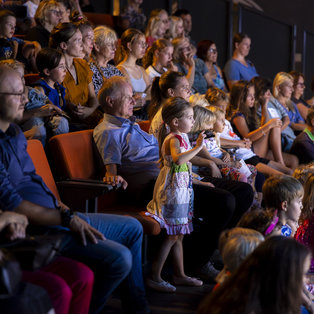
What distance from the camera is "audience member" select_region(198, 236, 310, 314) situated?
5.53 feet

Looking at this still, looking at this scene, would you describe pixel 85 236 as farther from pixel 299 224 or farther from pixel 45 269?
pixel 299 224

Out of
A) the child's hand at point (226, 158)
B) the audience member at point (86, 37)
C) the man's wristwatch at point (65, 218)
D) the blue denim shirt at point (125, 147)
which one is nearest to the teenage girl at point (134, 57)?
the audience member at point (86, 37)

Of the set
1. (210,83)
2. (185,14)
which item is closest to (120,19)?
(185,14)

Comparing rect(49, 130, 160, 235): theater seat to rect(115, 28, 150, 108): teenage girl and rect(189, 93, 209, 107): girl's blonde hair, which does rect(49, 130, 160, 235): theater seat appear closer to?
rect(189, 93, 209, 107): girl's blonde hair

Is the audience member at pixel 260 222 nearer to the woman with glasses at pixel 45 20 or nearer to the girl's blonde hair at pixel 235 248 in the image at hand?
the girl's blonde hair at pixel 235 248

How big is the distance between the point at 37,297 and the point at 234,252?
67 centimetres

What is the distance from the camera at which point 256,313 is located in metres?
1.70

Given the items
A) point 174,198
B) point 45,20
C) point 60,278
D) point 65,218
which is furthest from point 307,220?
point 45,20

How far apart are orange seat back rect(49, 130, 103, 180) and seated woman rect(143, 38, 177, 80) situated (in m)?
1.80

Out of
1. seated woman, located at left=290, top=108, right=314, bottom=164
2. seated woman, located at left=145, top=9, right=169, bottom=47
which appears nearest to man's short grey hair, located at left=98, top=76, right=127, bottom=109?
seated woman, located at left=290, top=108, right=314, bottom=164

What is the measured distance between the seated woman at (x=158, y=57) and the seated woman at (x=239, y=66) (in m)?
1.49

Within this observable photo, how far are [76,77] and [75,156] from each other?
1100mm

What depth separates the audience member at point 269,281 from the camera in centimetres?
169

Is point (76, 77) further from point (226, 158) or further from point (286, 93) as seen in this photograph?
point (286, 93)
